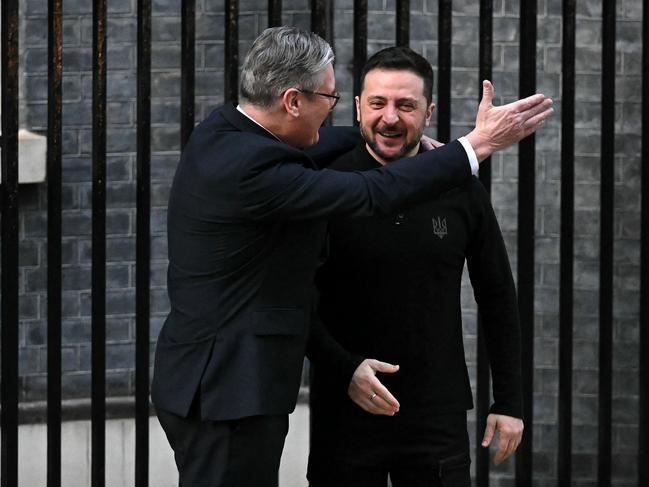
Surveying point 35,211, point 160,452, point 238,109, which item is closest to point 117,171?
point 35,211

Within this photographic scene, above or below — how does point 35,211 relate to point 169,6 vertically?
below

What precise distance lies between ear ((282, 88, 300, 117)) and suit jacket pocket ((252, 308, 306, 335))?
0.48 meters

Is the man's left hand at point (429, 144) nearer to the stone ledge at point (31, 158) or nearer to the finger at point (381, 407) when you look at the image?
the finger at point (381, 407)

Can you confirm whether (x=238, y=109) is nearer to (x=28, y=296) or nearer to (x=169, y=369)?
(x=169, y=369)

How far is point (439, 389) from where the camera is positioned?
3867mm

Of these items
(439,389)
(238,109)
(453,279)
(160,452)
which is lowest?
(160,452)

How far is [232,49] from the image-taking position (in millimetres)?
4469

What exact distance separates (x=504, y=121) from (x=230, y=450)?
3.41ft

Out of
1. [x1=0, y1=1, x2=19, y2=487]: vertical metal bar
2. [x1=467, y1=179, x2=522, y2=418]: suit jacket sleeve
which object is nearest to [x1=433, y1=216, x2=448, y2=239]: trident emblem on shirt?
[x1=467, y1=179, x2=522, y2=418]: suit jacket sleeve

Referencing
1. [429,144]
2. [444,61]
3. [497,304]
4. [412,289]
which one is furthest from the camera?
[444,61]

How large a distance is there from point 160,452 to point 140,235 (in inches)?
97.5

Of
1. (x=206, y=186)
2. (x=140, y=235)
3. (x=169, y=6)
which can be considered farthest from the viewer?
(x=169, y=6)

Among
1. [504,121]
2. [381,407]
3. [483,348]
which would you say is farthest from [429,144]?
A: [483,348]

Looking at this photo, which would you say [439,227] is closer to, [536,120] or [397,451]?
[536,120]
